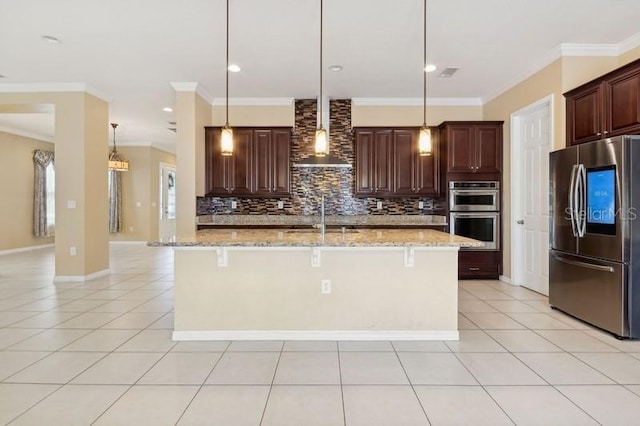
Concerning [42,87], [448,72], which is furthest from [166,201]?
[448,72]

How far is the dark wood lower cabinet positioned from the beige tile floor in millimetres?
1683

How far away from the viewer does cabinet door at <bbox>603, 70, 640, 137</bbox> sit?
3293mm

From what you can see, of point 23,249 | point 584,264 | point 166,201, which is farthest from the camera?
point 166,201

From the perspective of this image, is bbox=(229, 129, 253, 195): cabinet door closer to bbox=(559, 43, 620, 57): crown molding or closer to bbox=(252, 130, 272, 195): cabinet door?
bbox=(252, 130, 272, 195): cabinet door

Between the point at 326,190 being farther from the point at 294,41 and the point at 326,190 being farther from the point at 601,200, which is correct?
the point at 601,200

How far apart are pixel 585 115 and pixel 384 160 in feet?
8.86

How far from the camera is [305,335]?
3.17 metres

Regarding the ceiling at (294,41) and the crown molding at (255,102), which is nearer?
the ceiling at (294,41)

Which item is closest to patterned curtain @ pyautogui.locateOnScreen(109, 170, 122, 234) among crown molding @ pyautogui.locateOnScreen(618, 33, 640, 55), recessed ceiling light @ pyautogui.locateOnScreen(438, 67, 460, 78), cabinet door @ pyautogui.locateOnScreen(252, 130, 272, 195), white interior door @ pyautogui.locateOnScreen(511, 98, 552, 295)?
cabinet door @ pyautogui.locateOnScreen(252, 130, 272, 195)

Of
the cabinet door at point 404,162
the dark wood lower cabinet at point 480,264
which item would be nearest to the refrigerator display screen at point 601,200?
the dark wood lower cabinet at point 480,264

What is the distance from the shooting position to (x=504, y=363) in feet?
8.90

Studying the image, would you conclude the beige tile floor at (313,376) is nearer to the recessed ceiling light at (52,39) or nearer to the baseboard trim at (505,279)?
the baseboard trim at (505,279)

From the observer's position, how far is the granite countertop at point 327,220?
5.94m

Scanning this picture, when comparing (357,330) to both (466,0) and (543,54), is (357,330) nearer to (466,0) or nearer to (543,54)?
(466,0)
